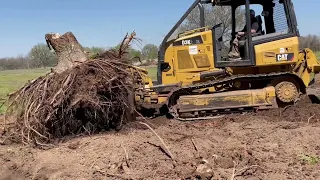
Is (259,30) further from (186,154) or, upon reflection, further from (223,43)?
(186,154)

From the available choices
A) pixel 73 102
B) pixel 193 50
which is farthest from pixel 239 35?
pixel 73 102

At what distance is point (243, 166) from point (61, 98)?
3.24 metres

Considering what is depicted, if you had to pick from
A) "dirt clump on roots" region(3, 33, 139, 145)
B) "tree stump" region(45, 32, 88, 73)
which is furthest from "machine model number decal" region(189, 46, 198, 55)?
"tree stump" region(45, 32, 88, 73)

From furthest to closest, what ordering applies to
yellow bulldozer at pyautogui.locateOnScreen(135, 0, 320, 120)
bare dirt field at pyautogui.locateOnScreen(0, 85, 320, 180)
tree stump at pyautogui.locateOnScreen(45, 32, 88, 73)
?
yellow bulldozer at pyautogui.locateOnScreen(135, 0, 320, 120) → tree stump at pyautogui.locateOnScreen(45, 32, 88, 73) → bare dirt field at pyautogui.locateOnScreen(0, 85, 320, 180)

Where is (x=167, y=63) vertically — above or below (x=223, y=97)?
above

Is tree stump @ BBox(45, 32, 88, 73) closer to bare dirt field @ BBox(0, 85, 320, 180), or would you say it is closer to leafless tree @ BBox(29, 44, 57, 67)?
leafless tree @ BBox(29, 44, 57, 67)

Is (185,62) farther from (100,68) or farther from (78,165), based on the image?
(78,165)

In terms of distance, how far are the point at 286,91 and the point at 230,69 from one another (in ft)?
4.12

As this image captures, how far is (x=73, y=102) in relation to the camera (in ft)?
22.8

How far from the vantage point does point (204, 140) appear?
669 centimetres

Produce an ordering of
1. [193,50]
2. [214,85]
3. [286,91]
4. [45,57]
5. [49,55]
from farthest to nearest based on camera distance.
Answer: [45,57], [49,55], [193,50], [214,85], [286,91]

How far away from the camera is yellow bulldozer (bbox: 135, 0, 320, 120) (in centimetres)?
848

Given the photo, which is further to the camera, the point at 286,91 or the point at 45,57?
the point at 45,57

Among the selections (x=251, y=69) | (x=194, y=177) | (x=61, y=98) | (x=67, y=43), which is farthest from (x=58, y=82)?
(x=251, y=69)
